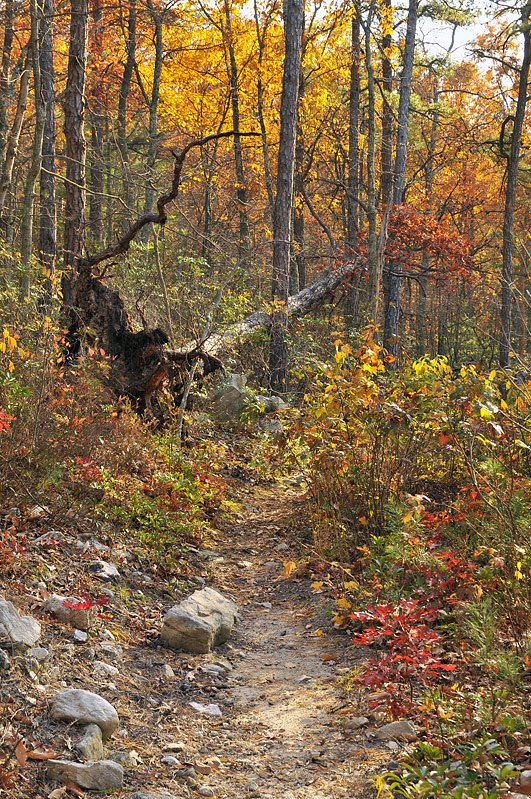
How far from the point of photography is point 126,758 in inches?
135

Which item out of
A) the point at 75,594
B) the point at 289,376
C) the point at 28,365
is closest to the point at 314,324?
the point at 289,376

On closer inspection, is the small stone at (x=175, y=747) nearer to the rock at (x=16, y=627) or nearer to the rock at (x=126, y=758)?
the rock at (x=126, y=758)

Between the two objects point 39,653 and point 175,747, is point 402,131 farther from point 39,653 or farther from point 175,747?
point 175,747

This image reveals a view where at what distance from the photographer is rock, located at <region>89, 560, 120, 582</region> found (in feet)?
17.6

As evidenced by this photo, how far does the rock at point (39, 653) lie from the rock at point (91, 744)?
1.92ft

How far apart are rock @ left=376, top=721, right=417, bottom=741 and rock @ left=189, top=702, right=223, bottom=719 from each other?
38.3 inches

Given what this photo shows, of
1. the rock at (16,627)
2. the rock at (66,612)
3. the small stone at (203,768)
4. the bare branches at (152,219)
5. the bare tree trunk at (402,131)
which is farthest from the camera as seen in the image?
the bare tree trunk at (402,131)

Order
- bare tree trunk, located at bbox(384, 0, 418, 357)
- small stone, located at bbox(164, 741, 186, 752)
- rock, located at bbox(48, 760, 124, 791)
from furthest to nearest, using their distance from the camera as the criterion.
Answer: bare tree trunk, located at bbox(384, 0, 418, 357)
small stone, located at bbox(164, 741, 186, 752)
rock, located at bbox(48, 760, 124, 791)

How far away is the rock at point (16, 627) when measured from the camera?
3.79 metres

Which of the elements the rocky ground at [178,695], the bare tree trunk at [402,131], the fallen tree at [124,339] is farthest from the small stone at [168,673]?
the bare tree trunk at [402,131]

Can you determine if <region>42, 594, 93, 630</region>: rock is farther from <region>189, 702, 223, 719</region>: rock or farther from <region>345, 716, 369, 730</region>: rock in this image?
<region>345, 716, 369, 730</region>: rock

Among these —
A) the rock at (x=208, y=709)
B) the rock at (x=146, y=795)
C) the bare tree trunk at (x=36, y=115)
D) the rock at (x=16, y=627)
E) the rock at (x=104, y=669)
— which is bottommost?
the rock at (x=208, y=709)

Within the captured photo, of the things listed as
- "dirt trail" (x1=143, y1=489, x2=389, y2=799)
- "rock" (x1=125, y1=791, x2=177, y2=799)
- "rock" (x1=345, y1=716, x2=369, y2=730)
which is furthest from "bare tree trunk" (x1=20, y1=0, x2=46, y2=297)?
"rock" (x1=125, y1=791, x2=177, y2=799)

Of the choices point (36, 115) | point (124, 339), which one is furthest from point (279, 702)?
point (36, 115)
